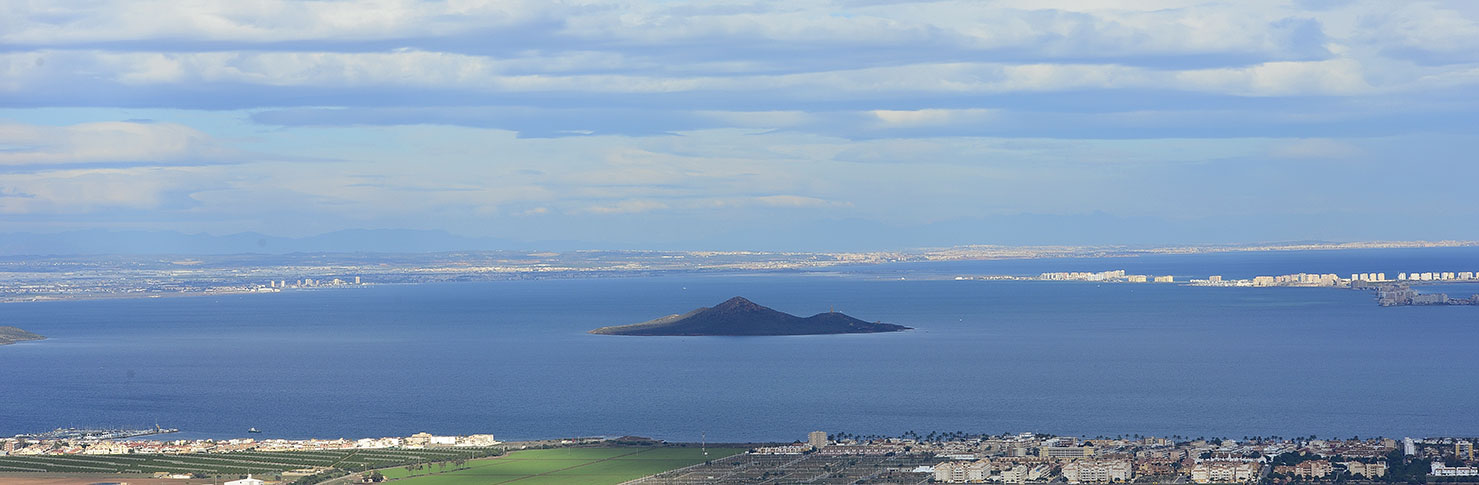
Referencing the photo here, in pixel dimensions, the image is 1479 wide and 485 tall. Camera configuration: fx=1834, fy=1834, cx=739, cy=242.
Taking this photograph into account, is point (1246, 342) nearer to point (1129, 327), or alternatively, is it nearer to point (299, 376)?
point (1129, 327)

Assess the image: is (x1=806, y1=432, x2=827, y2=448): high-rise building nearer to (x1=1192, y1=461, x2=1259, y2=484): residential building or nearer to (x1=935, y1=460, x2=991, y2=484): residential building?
(x1=935, y1=460, x2=991, y2=484): residential building

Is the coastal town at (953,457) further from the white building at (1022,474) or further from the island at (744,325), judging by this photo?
the island at (744,325)

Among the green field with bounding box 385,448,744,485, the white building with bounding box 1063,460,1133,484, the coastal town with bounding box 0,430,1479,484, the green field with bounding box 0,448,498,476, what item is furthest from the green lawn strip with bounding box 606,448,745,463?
the white building with bounding box 1063,460,1133,484

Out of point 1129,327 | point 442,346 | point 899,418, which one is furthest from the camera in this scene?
point 1129,327

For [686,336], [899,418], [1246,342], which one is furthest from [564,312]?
[899,418]

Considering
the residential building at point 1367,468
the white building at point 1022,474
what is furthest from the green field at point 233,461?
the residential building at point 1367,468

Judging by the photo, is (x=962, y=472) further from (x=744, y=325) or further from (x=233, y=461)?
(x=744, y=325)

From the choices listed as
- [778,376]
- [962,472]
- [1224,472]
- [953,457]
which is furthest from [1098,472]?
[778,376]
